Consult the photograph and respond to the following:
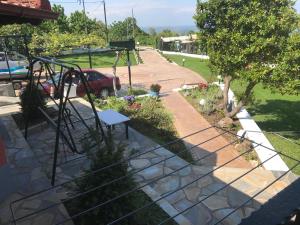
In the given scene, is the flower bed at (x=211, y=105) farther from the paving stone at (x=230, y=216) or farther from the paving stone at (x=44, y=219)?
the paving stone at (x=44, y=219)

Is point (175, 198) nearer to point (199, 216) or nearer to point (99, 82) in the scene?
point (199, 216)

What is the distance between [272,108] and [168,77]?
428 inches

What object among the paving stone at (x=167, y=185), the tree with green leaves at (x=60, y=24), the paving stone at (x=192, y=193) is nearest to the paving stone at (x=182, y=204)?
the paving stone at (x=192, y=193)

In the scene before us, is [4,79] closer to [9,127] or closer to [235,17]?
[9,127]

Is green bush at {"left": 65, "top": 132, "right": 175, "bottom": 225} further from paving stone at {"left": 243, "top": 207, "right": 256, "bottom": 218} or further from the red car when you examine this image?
the red car

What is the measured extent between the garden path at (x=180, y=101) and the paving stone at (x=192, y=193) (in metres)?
1.85

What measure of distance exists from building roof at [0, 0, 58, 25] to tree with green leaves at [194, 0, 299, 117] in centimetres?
703

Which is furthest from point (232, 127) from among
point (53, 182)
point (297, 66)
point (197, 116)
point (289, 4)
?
point (53, 182)

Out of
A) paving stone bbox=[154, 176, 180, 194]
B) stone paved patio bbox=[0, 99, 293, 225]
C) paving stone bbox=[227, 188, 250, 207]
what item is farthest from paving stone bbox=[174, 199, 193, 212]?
paving stone bbox=[227, 188, 250, 207]

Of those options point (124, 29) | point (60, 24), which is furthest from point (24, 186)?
point (124, 29)

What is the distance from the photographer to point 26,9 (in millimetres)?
5207

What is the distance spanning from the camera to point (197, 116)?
576 inches

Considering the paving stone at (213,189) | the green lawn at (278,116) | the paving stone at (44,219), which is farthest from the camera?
the green lawn at (278,116)

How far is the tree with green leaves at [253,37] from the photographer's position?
10.6m
